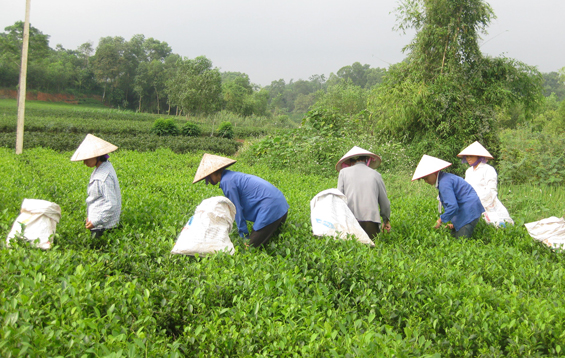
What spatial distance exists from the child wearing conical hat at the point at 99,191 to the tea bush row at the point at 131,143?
9.97 meters

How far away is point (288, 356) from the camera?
238 centimetres

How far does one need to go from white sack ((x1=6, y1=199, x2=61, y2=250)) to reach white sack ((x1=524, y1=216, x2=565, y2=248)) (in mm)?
5517

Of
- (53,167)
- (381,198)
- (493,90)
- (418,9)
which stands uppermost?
(418,9)

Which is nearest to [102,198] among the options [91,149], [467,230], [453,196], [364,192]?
[91,149]

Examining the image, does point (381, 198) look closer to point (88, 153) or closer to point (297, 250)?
point (297, 250)

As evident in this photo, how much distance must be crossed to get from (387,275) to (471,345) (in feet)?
3.07

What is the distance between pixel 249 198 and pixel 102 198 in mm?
1611

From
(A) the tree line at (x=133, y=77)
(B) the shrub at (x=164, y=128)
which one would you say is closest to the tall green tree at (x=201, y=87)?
(A) the tree line at (x=133, y=77)

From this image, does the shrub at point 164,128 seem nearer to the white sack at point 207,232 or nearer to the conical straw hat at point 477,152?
the conical straw hat at point 477,152

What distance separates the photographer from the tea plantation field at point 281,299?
233cm

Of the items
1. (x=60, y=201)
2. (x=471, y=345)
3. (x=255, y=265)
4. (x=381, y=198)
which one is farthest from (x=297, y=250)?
(x=60, y=201)

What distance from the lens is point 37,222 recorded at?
385 cm

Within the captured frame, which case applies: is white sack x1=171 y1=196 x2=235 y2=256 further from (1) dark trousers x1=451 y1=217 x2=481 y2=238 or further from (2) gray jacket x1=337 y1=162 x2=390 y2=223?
(1) dark trousers x1=451 y1=217 x2=481 y2=238

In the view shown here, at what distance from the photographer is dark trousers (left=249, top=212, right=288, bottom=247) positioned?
4.19 meters
